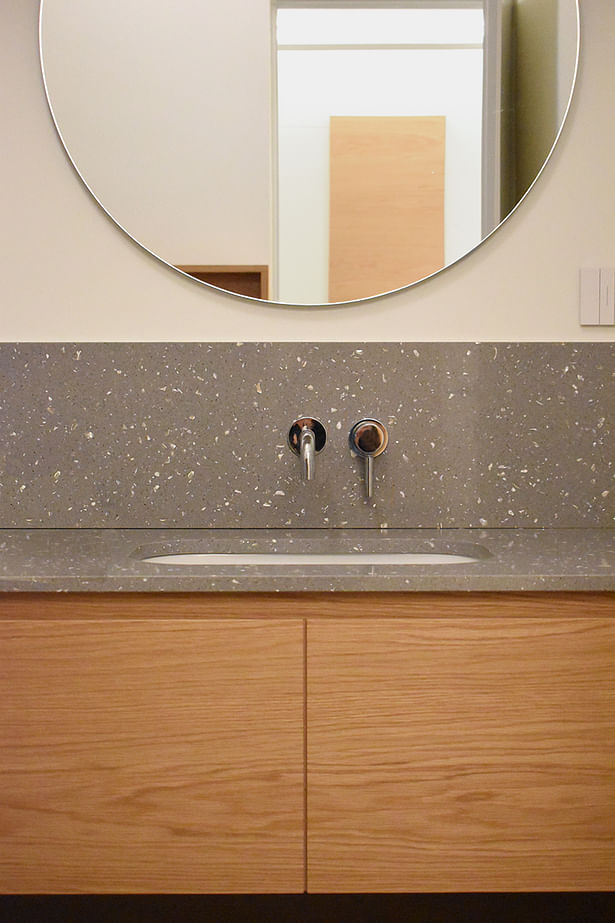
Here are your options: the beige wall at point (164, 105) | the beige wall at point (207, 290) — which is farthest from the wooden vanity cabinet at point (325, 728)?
the beige wall at point (164, 105)

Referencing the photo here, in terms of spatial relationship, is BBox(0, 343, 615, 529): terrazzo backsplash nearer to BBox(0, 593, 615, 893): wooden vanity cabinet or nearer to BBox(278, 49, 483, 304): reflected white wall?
BBox(278, 49, 483, 304): reflected white wall

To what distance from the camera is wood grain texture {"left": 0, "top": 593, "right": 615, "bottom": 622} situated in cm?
113

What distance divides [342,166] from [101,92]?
1.59ft

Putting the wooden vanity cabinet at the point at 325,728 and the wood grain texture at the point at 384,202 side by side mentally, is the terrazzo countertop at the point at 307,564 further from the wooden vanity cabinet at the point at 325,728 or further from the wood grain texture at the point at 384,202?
the wood grain texture at the point at 384,202

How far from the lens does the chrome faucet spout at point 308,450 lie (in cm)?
139

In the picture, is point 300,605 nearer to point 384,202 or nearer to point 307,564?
point 307,564

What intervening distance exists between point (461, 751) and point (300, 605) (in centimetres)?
31

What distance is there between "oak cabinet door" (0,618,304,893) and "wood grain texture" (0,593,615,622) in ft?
0.05

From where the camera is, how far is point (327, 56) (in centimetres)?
154

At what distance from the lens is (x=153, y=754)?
Result: 1.14 meters

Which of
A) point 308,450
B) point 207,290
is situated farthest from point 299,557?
point 207,290

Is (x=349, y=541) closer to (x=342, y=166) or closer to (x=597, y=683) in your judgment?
(x=597, y=683)

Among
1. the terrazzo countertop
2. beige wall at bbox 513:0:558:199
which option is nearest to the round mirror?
beige wall at bbox 513:0:558:199

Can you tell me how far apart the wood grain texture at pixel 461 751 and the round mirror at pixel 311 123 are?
74 centimetres
